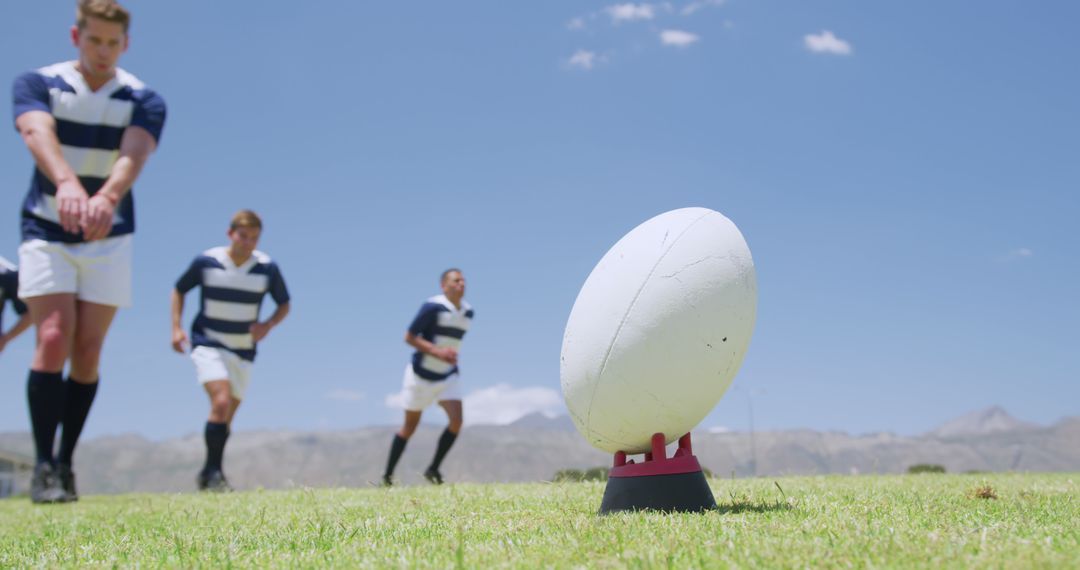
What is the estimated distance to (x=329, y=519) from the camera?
15.8 ft

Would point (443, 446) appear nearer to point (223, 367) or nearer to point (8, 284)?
point (223, 367)

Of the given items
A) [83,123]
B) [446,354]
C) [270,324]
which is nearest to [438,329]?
[446,354]

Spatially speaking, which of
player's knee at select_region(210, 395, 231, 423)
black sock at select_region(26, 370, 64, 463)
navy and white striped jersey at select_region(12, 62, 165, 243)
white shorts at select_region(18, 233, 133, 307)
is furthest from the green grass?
player's knee at select_region(210, 395, 231, 423)

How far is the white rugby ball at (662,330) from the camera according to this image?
4.11 meters

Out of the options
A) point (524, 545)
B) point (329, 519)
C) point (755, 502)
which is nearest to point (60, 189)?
point (329, 519)

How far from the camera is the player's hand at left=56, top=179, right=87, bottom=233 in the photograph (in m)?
6.05

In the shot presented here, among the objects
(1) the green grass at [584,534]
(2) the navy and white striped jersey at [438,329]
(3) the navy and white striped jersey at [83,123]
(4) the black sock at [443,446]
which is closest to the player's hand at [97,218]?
(3) the navy and white striped jersey at [83,123]

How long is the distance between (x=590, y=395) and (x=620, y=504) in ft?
1.91

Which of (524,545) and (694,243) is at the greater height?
(694,243)

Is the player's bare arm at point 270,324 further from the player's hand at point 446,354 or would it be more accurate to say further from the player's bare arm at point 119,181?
the player's bare arm at point 119,181

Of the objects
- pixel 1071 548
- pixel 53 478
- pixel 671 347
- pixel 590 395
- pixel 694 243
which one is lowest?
pixel 53 478

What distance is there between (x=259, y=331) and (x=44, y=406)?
3378 mm

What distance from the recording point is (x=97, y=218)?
20.4 ft

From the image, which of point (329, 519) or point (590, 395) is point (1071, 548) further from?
point (329, 519)
